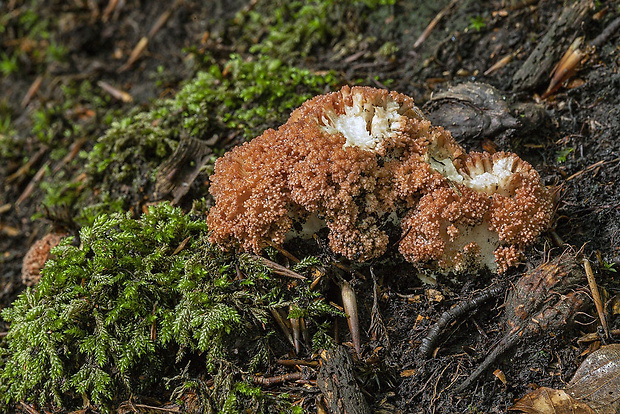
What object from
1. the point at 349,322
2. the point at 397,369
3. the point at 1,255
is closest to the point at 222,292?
the point at 349,322

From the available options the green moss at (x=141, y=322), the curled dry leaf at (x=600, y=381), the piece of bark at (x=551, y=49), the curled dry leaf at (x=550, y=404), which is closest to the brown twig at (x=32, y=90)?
the green moss at (x=141, y=322)

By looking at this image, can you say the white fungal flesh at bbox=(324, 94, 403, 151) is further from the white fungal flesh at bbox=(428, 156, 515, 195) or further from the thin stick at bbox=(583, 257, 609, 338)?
the thin stick at bbox=(583, 257, 609, 338)

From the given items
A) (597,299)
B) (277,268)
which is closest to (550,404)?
(597,299)

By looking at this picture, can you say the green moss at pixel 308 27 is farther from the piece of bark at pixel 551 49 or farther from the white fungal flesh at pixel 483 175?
the white fungal flesh at pixel 483 175

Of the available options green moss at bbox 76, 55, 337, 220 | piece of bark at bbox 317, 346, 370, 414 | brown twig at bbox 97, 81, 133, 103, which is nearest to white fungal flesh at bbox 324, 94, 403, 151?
green moss at bbox 76, 55, 337, 220

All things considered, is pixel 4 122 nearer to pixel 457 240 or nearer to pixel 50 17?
pixel 50 17
